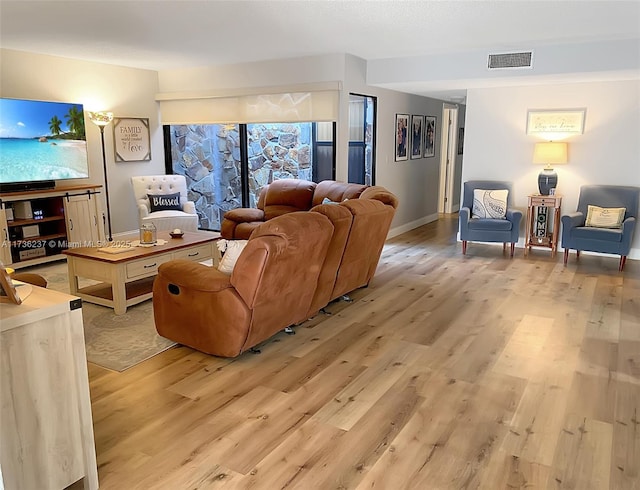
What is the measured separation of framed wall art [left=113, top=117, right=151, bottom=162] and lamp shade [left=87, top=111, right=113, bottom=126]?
0.50 metres

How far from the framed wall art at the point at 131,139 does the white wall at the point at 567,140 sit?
472 centimetres

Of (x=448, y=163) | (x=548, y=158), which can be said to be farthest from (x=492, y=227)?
(x=448, y=163)

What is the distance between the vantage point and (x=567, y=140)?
Answer: 6684 mm

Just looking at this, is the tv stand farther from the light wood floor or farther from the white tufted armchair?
the light wood floor

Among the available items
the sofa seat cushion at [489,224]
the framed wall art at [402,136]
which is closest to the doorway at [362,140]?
the framed wall art at [402,136]

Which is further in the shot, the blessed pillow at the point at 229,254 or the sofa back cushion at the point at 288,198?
the sofa back cushion at the point at 288,198

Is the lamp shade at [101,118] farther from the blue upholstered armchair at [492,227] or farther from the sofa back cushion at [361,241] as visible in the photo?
the blue upholstered armchair at [492,227]

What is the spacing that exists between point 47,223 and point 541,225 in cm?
620

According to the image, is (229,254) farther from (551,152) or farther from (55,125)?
(551,152)

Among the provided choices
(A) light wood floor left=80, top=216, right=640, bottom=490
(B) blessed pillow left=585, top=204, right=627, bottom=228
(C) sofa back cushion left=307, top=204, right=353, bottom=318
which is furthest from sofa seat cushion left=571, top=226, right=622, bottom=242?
(C) sofa back cushion left=307, top=204, right=353, bottom=318

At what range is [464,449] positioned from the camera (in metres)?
2.49

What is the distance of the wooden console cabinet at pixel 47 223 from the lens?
5.59 metres

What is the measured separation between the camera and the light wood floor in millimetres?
2326

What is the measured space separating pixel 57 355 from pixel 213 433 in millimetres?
969
